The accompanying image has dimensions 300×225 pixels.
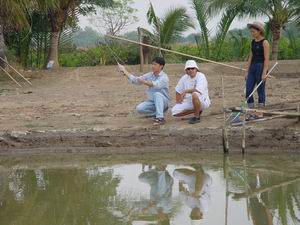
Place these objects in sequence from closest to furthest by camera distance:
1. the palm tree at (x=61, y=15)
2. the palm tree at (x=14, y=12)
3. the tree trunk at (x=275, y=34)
→ the palm tree at (x=14, y=12) < the palm tree at (x=61, y=15) < the tree trunk at (x=275, y=34)

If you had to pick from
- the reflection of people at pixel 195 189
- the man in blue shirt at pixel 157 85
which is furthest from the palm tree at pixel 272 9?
the reflection of people at pixel 195 189

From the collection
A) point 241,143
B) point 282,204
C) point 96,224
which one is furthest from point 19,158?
point 282,204

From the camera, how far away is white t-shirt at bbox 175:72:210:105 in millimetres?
8867

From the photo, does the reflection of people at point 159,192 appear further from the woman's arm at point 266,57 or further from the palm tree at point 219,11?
the palm tree at point 219,11

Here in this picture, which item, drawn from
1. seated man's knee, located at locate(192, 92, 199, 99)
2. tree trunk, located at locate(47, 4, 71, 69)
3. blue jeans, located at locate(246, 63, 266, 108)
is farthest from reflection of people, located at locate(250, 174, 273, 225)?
tree trunk, located at locate(47, 4, 71, 69)

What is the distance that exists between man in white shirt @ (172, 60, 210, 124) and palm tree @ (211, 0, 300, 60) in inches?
355

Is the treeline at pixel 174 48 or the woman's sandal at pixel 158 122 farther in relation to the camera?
the treeline at pixel 174 48

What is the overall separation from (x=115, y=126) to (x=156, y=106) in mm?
730

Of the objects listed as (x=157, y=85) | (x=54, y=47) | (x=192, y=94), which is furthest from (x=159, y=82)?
(x=54, y=47)

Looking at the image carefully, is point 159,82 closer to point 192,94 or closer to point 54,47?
point 192,94

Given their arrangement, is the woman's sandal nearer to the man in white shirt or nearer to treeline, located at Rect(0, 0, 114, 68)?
the man in white shirt

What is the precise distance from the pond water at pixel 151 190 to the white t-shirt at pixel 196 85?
3.31ft

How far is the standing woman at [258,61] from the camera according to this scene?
866 centimetres

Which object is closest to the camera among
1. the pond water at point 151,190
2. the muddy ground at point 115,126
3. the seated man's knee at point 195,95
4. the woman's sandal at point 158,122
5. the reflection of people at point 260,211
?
the reflection of people at point 260,211
